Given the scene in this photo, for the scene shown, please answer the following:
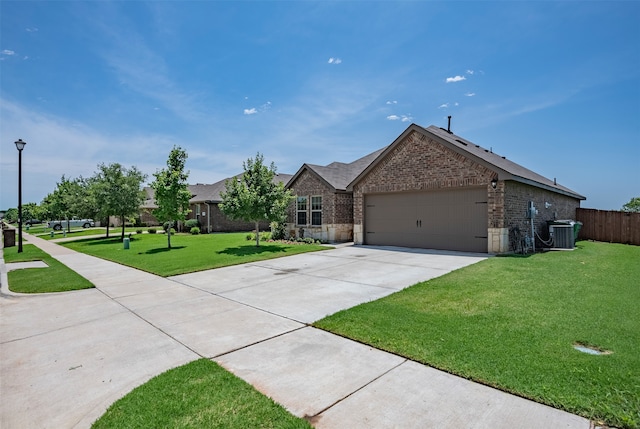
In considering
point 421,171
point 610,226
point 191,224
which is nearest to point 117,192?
point 191,224

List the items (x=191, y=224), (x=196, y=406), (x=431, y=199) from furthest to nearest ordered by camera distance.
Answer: (x=191, y=224), (x=431, y=199), (x=196, y=406)

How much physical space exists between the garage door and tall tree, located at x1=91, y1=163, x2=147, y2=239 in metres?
17.2

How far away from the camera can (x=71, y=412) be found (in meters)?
3.08

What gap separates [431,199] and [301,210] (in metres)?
8.46


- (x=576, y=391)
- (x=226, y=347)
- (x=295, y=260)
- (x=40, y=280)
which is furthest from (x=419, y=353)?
(x=40, y=280)

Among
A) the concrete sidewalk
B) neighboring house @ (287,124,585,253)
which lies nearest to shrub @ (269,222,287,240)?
neighboring house @ (287,124,585,253)

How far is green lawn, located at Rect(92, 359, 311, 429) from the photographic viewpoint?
2.74 m

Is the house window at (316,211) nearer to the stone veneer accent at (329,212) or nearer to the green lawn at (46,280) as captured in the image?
the stone veneer accent at (329,212)

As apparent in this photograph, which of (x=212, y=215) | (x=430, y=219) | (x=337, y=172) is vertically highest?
(x=337, y=172)

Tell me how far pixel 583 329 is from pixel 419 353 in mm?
2606

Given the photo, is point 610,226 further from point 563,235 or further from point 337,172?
point 337,172

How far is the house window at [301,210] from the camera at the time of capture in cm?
2014

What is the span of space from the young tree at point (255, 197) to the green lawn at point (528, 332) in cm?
974

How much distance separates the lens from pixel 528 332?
Result: 4586 millimetres
